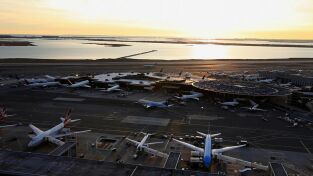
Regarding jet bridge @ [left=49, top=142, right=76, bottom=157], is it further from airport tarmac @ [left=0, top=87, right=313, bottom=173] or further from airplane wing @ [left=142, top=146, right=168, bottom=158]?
airplane wing @ [left=142, top=146, right=168, bottom=158]

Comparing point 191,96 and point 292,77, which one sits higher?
point 292,77

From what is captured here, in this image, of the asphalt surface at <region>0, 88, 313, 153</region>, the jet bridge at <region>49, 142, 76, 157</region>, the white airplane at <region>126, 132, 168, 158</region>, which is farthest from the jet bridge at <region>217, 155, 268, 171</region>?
the jet bridge at <region>49, 142, 76, 157</region>

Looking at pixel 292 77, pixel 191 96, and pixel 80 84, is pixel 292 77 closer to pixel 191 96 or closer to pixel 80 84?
pixel 191 96

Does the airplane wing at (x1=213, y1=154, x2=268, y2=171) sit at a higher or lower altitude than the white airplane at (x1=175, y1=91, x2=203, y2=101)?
higher

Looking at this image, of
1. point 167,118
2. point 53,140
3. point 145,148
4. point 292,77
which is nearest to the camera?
point 145,148

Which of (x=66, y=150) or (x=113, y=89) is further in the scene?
(x=113, y=89)

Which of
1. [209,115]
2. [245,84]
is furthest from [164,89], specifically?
[209,115]

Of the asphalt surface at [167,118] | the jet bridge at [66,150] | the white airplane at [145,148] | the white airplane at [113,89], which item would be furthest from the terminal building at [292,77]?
the jet bridge at [66,150]

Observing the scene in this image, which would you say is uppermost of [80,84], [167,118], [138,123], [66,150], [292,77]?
[66,150]

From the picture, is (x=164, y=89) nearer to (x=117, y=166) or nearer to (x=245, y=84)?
(x=245, y=84)

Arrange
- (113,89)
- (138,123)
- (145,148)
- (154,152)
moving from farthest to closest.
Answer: (113,89) → (138,123) → (145,148) → (154,152)

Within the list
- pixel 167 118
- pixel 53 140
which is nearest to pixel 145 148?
pixel 53 140
